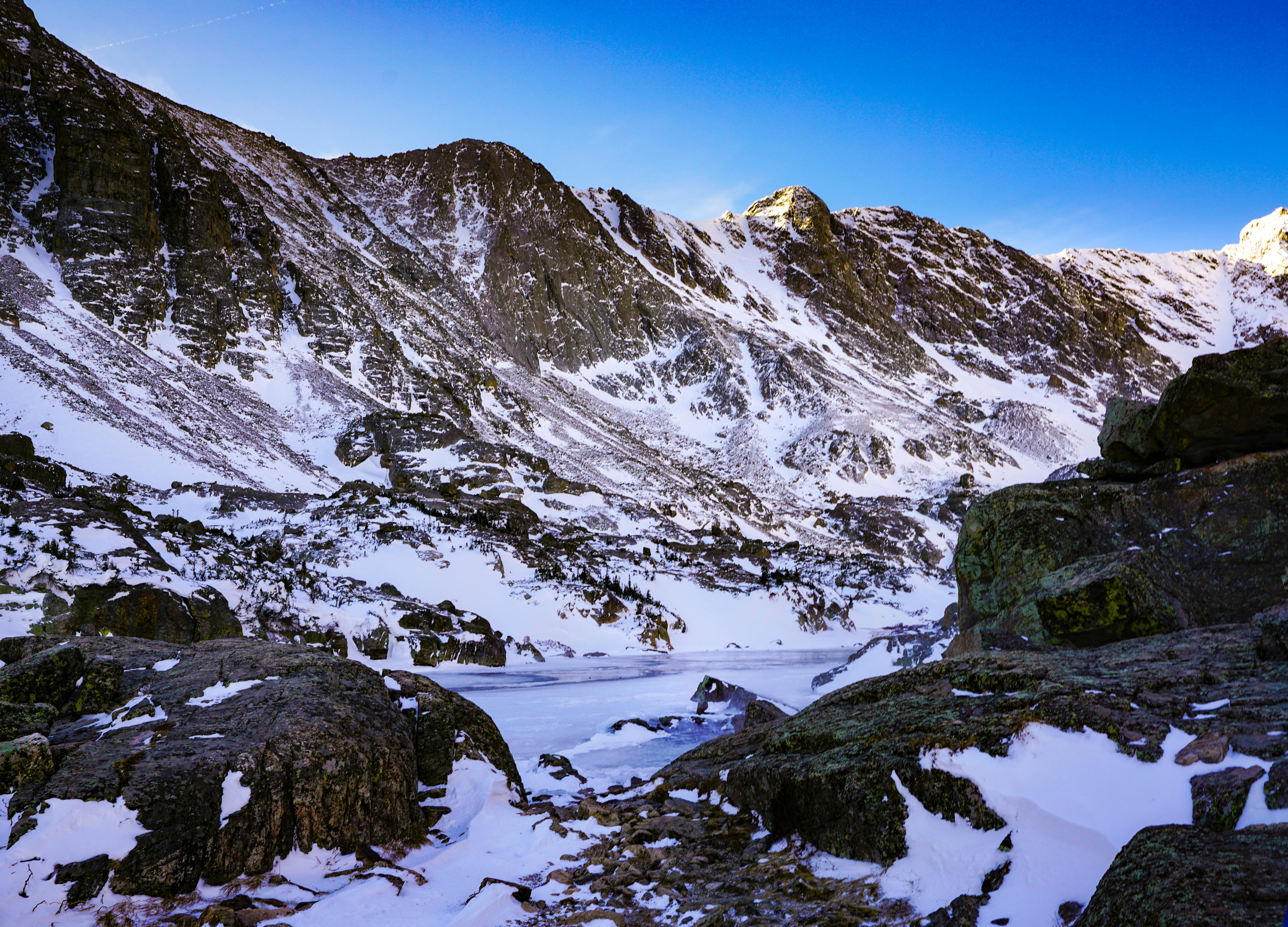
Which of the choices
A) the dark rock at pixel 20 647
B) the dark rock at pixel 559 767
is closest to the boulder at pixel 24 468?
the dark rock at pixel 20 647

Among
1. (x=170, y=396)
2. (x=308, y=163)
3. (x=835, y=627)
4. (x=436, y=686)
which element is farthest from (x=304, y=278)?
(x=436, y=686)

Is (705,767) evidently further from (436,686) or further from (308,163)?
(308,163)

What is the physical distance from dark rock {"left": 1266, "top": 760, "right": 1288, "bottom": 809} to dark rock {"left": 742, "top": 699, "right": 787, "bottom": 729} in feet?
26.8

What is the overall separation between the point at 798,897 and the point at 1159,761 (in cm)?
255

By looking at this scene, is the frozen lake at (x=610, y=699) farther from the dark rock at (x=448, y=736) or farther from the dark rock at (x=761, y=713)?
the dark rock at (x=761, y=713)

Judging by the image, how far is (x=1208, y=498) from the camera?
428 inches

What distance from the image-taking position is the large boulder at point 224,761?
198 inches

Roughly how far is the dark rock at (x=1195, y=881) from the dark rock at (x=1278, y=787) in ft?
0.75

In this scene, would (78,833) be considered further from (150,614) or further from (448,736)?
(150,614)

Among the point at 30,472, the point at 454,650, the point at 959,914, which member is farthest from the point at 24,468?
the point at 959,914

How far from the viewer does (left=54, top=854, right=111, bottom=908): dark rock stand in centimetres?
447

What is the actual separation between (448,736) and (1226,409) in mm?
12786

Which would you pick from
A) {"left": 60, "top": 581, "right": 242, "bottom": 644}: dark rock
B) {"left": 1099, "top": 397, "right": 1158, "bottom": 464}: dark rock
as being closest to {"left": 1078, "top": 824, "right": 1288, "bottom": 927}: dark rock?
{"left": 1099, "top": 397, "right": 1158, "bottom": 464}: dark rock

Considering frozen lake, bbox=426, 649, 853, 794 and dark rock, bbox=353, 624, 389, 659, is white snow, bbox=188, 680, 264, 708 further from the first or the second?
dark rock, bbox=353, 624, 389, 659
